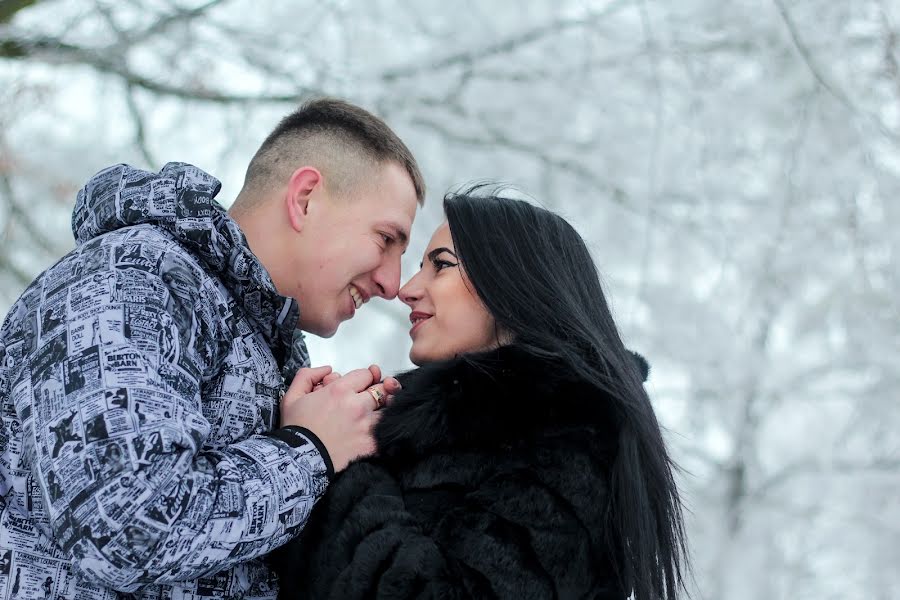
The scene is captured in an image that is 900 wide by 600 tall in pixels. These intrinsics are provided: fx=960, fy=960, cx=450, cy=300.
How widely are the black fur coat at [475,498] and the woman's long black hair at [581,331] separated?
4 cm

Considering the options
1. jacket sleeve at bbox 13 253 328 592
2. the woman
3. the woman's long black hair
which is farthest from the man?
the woman's long black hair

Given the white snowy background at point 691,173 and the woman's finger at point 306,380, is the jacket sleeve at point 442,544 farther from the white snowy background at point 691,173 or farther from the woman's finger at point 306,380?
the white snowy background at point 691,173

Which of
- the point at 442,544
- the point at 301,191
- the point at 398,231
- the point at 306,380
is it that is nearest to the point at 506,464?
the point at 442,544

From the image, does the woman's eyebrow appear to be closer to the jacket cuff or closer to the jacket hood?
the jacket hood

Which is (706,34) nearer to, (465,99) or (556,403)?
(465,99)

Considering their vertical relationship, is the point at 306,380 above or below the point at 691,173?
below

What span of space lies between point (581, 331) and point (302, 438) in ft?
2.22

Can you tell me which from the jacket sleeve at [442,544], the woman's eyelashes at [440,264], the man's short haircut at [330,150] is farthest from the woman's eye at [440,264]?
the jacket sleeve at [442,544]

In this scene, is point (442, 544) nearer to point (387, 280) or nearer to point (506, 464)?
point (506, 464)

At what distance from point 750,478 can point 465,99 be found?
308cm

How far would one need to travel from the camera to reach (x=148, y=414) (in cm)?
141

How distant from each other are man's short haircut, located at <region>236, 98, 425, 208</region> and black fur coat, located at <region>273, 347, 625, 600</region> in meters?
0.60

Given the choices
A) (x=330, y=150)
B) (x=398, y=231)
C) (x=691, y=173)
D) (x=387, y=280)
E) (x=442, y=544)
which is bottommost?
(x=442, y=544)

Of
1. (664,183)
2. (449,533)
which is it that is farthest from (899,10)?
(449,533)
